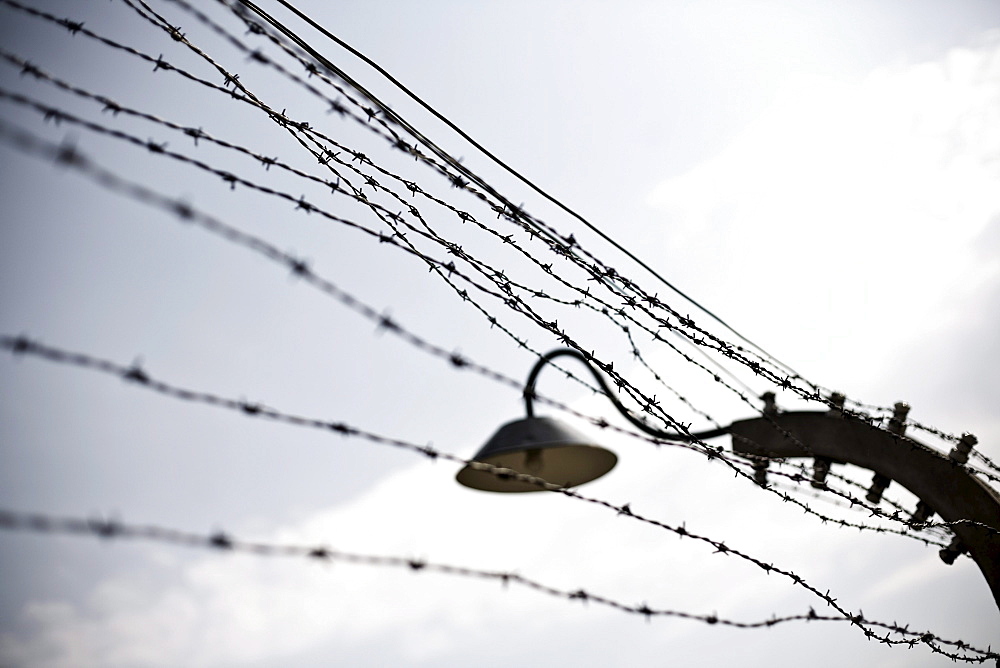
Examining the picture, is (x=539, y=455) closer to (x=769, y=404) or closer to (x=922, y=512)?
(x=769, y=404)

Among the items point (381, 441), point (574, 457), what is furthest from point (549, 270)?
point (381, 441)

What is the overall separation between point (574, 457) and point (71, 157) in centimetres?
234

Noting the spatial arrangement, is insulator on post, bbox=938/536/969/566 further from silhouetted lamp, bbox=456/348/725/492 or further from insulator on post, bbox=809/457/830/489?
silhouetted lamp, bbox=456/348/725/492

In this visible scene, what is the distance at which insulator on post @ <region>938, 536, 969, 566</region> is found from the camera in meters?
4.34

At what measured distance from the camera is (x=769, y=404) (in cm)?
461

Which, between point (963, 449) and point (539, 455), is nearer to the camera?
point (539, 455)

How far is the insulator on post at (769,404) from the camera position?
15.1ft

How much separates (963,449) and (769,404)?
0.96m

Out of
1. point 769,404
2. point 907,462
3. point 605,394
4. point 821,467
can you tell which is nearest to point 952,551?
point 907,462

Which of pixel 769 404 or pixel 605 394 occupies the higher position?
pixel 769 404

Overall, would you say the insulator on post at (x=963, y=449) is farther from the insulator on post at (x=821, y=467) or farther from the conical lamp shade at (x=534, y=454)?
the conical lamp shade at (x=534, y=454)

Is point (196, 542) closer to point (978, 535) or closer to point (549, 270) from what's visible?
point (549, 270)

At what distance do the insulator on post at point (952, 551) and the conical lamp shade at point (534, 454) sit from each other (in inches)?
84.0

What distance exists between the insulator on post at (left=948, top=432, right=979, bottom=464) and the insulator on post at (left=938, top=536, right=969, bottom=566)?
401 mm
